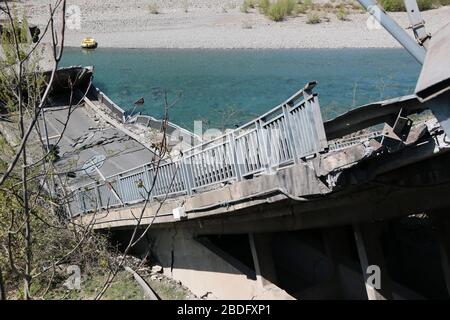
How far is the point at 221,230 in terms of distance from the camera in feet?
30.2

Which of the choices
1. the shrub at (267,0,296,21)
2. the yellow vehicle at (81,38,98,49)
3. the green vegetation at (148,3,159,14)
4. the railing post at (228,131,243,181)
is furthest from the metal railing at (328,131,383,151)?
the green vegetation at (148,3,159,14)

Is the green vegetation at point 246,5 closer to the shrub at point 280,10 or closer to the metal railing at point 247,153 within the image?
the shrub at point 280,10

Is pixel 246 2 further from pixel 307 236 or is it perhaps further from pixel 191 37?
pixel 307 236

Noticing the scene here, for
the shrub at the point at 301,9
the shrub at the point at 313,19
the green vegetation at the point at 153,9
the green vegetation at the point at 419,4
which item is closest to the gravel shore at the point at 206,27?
the green vegetation at the point at 153,9

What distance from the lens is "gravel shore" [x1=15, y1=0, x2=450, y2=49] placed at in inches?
1859

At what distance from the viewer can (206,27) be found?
53000 millimetres

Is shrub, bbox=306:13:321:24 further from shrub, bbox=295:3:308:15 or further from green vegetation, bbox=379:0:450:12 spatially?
green vegetation, bbox=379:0:450:12

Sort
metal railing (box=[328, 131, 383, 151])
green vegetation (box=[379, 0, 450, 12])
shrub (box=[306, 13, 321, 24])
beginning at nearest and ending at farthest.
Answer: metal railing (box=[328, 131, 383, 151]) → green vegetation (box=[379, 0, 450, 12]) → shrub (box=[306, 13, 321, 24])

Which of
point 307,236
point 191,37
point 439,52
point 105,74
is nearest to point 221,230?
point 307,236

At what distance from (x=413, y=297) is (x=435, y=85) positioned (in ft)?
20.0

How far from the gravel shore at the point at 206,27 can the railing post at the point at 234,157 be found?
40.1m

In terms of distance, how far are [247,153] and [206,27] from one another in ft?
157

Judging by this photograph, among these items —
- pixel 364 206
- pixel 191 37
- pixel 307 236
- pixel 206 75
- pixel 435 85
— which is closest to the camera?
pixel 435 85

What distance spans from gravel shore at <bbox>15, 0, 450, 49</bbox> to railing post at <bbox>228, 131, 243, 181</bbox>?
40093mm
